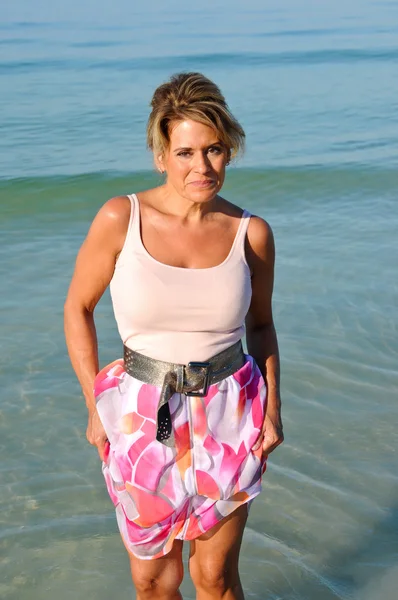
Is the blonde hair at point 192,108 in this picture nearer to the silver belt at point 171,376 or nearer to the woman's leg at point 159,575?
the silver belt at point 171,376

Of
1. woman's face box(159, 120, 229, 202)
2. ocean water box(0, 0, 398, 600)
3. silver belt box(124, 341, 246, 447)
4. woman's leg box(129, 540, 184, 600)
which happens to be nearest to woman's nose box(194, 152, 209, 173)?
woman's face box(159, 120, 229, 202)

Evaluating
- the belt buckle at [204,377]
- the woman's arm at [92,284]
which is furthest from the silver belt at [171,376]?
the woman's arm at [92,284]

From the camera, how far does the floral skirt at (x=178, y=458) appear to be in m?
2.74

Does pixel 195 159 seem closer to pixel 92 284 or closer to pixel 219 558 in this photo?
pixel 92 284

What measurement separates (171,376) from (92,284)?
0.38 metres

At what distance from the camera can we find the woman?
2.66m

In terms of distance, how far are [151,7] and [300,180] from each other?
24.8 metres

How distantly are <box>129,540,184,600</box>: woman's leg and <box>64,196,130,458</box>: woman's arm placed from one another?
38cm

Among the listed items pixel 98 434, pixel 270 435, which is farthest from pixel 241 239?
pixel 98 434

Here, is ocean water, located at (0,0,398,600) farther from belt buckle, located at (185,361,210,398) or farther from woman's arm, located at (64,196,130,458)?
belt buckle, located at (185,361,210,398)

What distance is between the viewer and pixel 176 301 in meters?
2.66

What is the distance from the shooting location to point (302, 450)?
4871 mm

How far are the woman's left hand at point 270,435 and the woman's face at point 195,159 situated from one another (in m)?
0.73

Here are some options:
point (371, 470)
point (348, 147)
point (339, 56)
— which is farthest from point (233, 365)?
point (339, 56)
